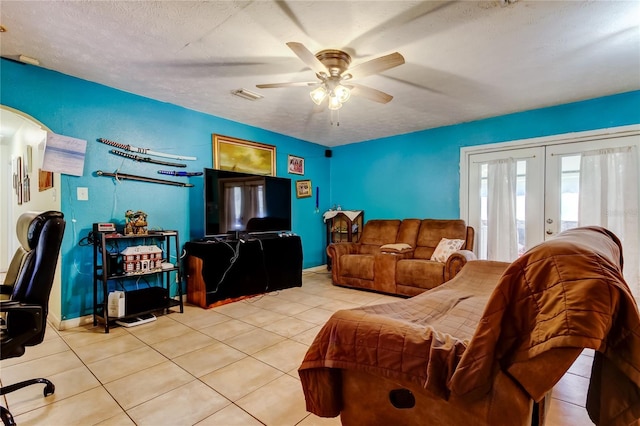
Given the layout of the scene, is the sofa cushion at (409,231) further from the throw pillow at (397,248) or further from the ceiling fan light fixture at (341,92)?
the ceiling fan light fixture at (341,92)

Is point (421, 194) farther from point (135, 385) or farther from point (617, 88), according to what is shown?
point (135, 385)

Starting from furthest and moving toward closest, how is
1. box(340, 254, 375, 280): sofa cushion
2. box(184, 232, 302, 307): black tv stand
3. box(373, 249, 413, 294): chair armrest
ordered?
1. box(340, 254, 375, 280): sofa cushion
2. box(373, 249, 413, 294): chair armrest
3. box(184, 232, 302, 307): black tv stand

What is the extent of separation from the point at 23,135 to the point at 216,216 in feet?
8.59

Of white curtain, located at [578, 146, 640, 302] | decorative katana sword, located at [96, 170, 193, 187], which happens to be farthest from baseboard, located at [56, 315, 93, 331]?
white curtain, located at [578, 146, 640, 302]

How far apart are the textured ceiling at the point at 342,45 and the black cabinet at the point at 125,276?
1578mm

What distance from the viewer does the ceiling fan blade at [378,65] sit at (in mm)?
1901

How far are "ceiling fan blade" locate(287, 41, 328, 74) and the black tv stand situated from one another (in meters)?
2.24

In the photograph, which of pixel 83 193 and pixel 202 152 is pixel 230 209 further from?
pixel 83 193

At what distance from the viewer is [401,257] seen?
397 cm

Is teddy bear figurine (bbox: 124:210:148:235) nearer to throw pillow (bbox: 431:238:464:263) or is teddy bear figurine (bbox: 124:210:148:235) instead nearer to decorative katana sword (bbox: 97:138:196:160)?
decorative katana sword (bbox: 97:138:196:160)

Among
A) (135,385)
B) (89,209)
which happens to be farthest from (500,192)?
(89,209)

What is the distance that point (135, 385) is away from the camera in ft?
6.00

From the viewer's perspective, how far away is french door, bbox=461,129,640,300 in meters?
3.17

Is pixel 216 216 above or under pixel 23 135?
under
